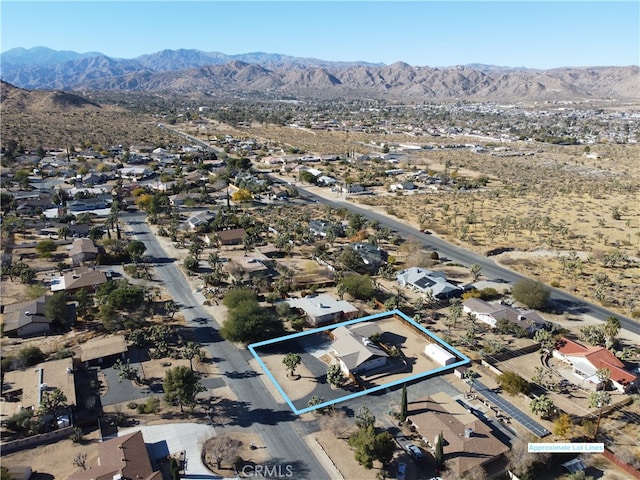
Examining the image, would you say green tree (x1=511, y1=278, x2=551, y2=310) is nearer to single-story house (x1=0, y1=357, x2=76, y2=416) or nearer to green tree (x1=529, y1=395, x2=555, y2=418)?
green tree (x1=529, y1=395, x2=555, y2=418)

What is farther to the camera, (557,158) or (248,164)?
(557,158)

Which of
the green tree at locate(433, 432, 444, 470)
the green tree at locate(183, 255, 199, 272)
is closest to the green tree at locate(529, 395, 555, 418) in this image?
the green tree at locate(433, 432, 444, 470)

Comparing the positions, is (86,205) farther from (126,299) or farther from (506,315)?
(506,315)

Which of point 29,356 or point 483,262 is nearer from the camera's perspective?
point 29,356

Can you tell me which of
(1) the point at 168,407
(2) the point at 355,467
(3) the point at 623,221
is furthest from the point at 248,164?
(2) the point at 355,467

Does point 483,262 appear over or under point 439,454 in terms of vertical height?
over

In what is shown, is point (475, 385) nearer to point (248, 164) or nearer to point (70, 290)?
point (70, 290)

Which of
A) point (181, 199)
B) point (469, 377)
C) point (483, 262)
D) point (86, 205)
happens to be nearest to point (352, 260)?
point (483, 262)
